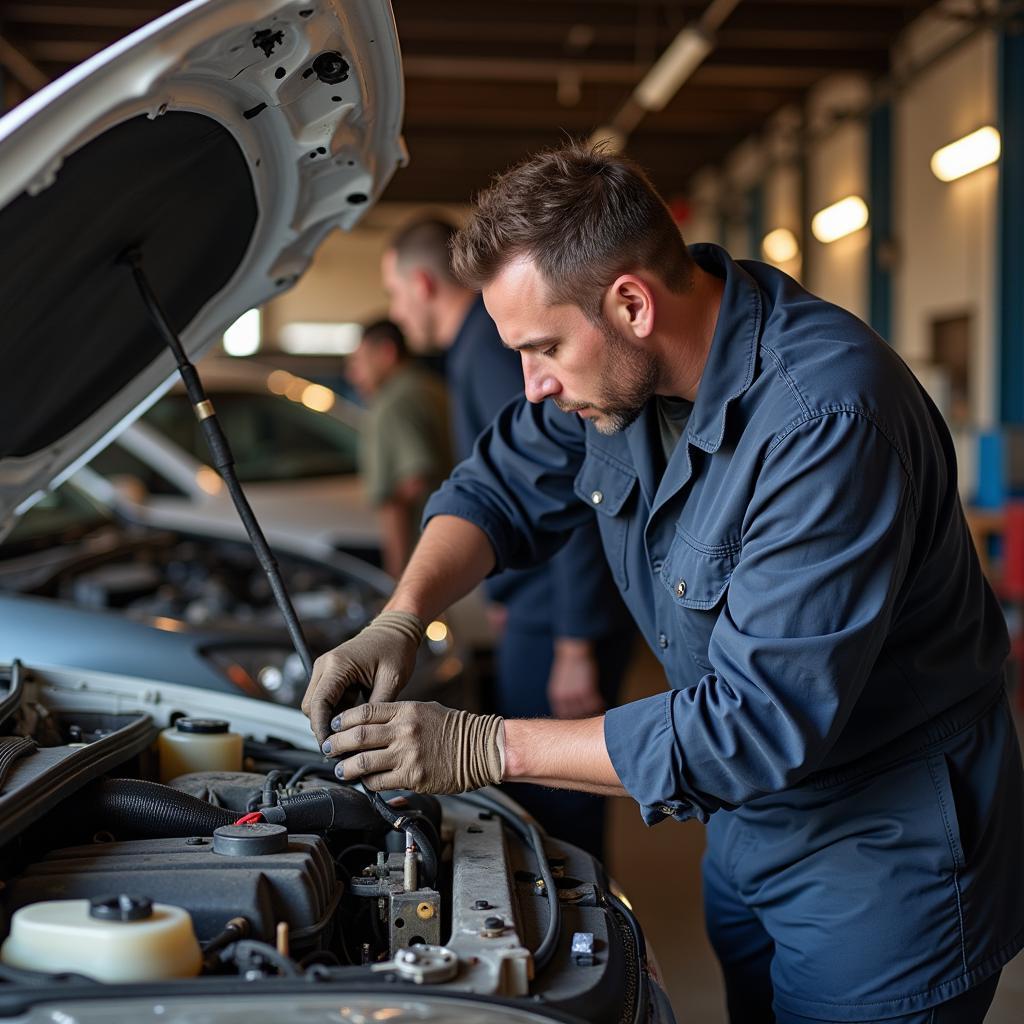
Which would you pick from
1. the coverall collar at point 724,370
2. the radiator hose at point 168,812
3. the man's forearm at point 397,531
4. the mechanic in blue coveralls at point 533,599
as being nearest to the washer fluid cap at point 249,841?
the radiator hose at point 168,812

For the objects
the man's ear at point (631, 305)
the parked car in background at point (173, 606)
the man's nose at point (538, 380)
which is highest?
the man's ear at point (631, 305)

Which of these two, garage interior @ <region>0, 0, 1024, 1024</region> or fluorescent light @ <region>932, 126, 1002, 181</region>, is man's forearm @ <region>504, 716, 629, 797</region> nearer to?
garage interior @ <region>0, 0, 1024, 1024</region>

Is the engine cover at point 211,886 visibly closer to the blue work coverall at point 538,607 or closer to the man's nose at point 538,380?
the man's nose at point 538,380

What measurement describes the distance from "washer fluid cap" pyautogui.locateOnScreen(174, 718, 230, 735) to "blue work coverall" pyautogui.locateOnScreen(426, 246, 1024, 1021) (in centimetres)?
65

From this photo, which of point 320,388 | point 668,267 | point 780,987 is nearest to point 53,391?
point 668,267

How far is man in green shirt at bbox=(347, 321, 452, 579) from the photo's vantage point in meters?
4.94

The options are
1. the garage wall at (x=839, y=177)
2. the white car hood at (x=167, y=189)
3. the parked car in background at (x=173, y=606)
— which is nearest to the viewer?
the white car hood at (x=167, y=189)

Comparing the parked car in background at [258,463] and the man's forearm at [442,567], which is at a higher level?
the parked car in background at [258,463]

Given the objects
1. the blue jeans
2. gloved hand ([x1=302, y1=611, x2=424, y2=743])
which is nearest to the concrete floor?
the blue jeans

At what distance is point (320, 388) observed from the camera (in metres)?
6.49

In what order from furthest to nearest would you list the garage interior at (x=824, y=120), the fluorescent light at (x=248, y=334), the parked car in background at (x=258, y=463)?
the fluorescent light at (x=248, y=334) < the garage interior at (x=824, y=120) < the parked car in background at (x=258, y=463)

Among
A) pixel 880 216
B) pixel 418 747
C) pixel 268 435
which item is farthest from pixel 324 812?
A: pixel 880 216

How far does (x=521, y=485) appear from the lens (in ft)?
6.79

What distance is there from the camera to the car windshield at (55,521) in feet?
11.6
